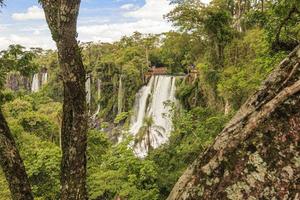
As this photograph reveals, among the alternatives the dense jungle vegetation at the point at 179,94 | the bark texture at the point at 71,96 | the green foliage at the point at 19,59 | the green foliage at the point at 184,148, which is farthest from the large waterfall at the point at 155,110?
the bark texture at the point at 71,96

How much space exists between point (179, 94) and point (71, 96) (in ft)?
87.4

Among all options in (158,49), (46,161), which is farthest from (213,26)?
(158,49)

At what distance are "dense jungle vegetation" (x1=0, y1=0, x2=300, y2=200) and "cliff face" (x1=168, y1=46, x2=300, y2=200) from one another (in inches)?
62.4

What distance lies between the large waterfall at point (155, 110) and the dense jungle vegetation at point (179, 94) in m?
1.65

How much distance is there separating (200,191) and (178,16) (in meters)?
20.2

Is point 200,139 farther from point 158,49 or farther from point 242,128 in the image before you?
point 158,49

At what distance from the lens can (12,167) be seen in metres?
3.27

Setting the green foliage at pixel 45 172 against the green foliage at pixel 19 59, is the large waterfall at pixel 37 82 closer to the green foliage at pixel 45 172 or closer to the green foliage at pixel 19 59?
the green foliage at pixel 45 172

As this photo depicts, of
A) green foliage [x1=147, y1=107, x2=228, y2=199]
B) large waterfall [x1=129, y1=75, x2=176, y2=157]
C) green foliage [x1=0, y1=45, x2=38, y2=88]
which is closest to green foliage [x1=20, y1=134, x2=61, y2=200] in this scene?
green foliage [x1=147, y1=107, x2=228, y2=199]

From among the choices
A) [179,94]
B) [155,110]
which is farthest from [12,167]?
[155,110]

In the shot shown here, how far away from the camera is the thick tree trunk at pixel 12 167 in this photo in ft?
10.7

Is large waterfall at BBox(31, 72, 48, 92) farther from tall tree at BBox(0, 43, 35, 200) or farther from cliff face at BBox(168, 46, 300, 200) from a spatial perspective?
cliff face at BBox(168, 46, 300, 200)

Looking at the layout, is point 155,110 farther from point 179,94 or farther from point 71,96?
point 71,96

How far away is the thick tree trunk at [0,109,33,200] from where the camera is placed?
3250mm
